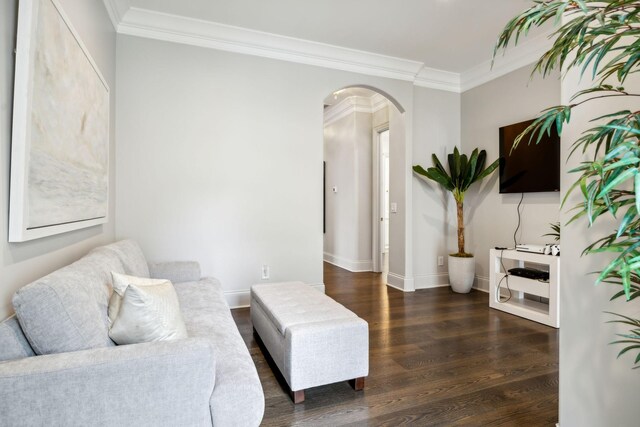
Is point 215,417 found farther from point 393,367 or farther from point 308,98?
point 308,98

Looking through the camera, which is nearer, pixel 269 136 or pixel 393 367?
pixel 393 367

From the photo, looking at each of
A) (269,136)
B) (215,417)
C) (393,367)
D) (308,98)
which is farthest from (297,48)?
(215,417)

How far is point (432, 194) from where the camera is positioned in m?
4.48

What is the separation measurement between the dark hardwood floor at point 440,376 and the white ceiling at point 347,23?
278cm

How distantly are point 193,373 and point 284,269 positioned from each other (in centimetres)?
252

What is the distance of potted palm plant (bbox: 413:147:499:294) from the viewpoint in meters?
4.07

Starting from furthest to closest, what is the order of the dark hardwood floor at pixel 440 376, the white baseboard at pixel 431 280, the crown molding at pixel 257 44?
the white baseboard at pixel 431 280 < the crown molding at pixel 257 44 < the dark hardwood floor at pixel 440 376

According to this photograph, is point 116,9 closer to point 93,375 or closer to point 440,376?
point 93,375

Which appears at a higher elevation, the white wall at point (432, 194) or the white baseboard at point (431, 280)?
the white wall at point (432, 194)

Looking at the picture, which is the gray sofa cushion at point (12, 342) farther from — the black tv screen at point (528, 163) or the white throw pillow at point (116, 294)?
the black tv screen at point (528, 163)

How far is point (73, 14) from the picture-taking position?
192 cm

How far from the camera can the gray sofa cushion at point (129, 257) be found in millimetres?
2053

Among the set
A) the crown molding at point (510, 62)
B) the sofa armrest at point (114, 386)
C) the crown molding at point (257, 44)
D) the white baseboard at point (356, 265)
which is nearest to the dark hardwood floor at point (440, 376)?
the sofa armrest at point (114, 386)

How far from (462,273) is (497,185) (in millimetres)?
1121
